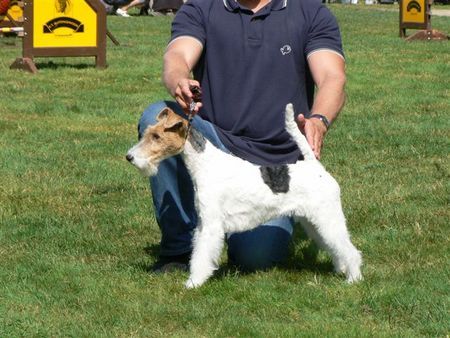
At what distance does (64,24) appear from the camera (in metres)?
14.2

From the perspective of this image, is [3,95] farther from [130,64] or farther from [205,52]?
[205,52]

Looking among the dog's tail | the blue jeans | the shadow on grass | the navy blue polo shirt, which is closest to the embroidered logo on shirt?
the navy blue polo shirt

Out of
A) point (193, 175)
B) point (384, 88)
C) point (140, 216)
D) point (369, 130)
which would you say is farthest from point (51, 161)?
point (384, 88)

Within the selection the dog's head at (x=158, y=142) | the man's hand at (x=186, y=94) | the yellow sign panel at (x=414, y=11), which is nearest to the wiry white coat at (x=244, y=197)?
the dog's head at (x=158, y=142)

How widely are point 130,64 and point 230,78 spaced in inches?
384

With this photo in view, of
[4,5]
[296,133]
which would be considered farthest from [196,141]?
[4,5]

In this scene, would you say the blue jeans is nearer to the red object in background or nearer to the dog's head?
the dog's head

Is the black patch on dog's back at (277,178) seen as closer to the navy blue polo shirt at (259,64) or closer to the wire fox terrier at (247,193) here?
the wire fox terrier at (247,193)

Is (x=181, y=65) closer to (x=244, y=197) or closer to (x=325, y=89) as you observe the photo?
(x=325, y=89)

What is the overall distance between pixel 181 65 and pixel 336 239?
1.23m

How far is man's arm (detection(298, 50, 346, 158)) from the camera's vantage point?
4648mm

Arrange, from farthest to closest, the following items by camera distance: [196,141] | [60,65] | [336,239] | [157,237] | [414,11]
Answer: [414,11] < [60,65] < [157,237] < [336,239] < [196,141]

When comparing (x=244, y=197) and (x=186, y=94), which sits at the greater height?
(x=186, y=94)

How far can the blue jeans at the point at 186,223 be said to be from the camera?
5066 mm
